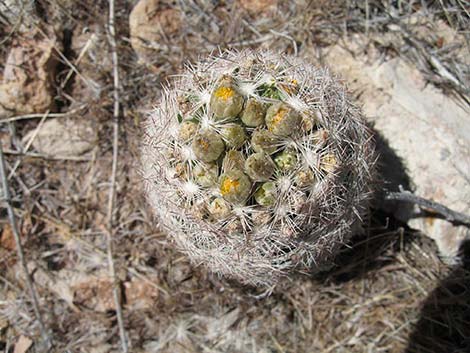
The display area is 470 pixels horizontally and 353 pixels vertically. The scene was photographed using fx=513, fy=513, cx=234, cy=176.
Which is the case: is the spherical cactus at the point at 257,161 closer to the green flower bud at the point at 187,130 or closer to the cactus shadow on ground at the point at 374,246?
the green flower bud at the point at 187,130

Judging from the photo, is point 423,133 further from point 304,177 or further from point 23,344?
point 23,344

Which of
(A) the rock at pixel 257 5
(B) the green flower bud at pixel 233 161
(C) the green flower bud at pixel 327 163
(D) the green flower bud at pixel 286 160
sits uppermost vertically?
(C) the green flower bud at pixel 327 163

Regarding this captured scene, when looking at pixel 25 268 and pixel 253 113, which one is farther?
pixel 25 268

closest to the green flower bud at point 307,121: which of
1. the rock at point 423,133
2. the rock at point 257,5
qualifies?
the rock at point 423,133

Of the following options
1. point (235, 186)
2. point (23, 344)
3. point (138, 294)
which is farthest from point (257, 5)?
point (23, 344)

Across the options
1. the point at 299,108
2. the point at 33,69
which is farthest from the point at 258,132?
the point at 33,69
